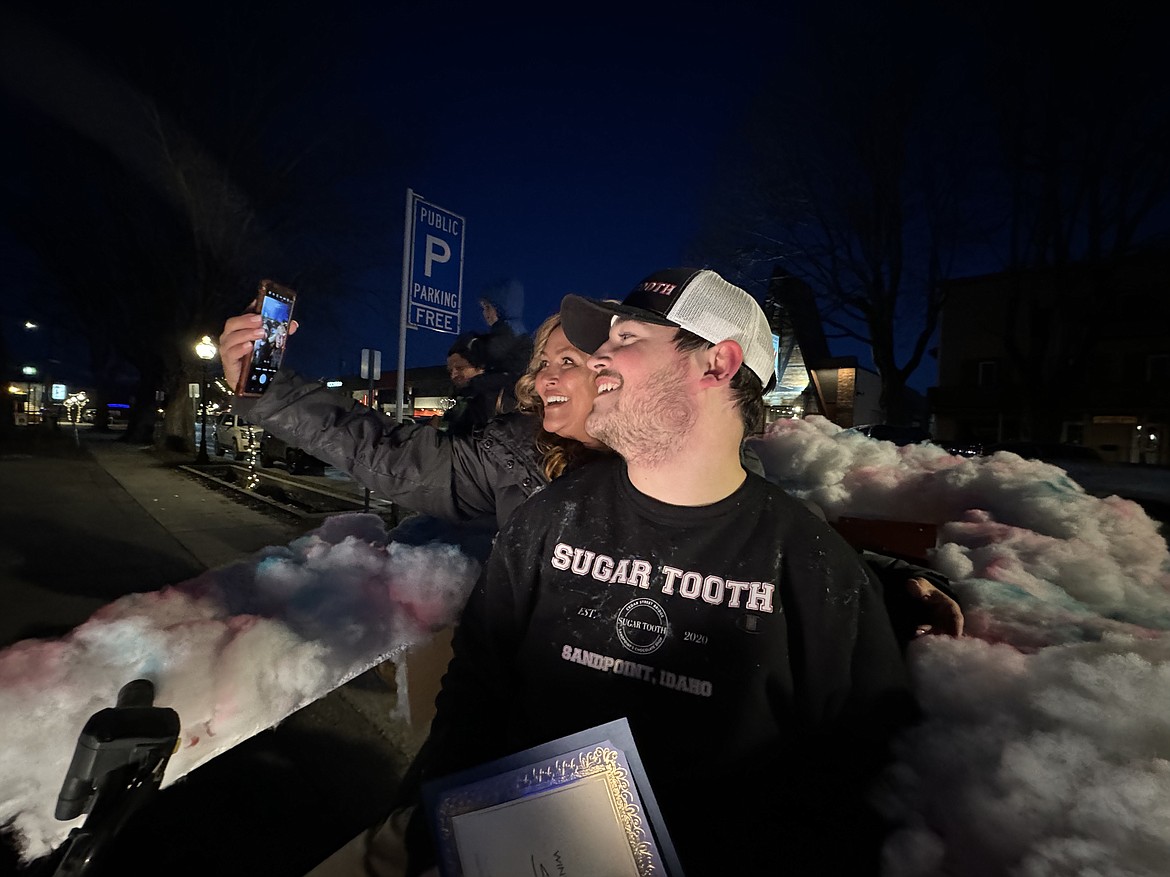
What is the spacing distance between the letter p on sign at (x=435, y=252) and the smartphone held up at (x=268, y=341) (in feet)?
9.47

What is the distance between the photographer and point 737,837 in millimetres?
1249

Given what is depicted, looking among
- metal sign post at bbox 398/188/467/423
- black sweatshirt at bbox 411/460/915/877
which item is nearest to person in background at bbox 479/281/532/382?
metal sign post at bbox 398/188/467/423

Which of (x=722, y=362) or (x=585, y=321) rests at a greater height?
(x=585, y=321)

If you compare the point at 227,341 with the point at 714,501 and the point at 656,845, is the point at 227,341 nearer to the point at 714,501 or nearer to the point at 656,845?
the point at 714,501

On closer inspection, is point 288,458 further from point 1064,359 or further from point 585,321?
point 1064,359

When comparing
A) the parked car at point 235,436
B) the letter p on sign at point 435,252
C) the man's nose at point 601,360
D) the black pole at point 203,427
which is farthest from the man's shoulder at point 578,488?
the black pole at point 203,427

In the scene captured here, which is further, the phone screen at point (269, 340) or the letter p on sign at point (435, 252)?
the letter p on sign at point (435, 252)

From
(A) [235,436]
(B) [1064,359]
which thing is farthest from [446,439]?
(B) [1064,359]

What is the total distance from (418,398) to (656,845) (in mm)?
43754

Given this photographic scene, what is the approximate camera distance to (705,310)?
1514mm

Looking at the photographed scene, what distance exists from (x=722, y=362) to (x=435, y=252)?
13.3 ft

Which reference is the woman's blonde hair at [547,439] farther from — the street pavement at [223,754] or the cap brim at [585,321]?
the street pavement at [223,754]

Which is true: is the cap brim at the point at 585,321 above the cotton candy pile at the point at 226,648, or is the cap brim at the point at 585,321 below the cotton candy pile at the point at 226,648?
above

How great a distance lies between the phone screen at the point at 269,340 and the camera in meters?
2.03
